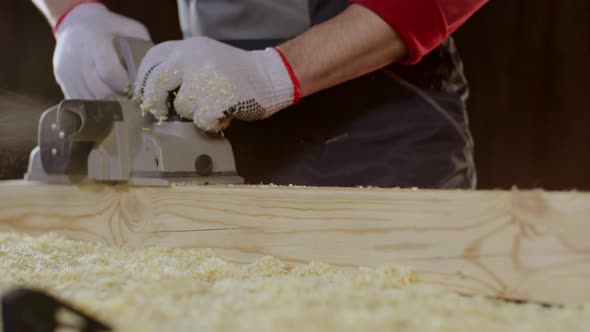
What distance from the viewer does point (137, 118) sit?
176cm

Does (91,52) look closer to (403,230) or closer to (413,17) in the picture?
(413,17)

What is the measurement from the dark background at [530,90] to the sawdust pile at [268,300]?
3.94m

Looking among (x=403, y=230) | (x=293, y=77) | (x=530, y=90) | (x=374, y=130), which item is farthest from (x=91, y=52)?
(x=530, y=90)

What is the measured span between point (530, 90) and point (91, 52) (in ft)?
12.8

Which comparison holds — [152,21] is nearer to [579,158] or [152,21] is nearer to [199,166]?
[199,166]

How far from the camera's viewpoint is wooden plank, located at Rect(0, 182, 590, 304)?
960mm

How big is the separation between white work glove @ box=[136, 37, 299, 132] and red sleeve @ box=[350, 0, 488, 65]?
321mm

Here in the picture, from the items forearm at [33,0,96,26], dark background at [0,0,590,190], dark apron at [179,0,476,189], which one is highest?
forearm at [33,0,96,26]

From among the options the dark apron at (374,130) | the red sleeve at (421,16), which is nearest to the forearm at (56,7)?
the dark apron at (374,130)

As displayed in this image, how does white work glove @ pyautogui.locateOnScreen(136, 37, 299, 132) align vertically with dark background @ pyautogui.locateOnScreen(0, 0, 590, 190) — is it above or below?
above

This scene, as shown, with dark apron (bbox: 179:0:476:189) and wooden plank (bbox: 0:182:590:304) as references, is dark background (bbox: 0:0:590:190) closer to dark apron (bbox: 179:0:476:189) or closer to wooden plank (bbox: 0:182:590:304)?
dark apron (bbox: 179:0:476:189)

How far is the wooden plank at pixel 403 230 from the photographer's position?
96 centimetres

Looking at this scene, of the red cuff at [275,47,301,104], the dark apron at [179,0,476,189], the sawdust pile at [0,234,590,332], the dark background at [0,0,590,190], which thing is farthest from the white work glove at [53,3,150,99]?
the dark background at [0,0,590,190]

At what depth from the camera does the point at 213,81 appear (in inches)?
64.3
